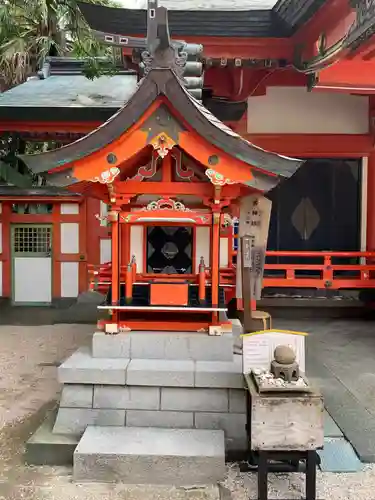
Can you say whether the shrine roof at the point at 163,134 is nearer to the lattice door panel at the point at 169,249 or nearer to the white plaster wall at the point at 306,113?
the lattice door panel at the point at 169,249

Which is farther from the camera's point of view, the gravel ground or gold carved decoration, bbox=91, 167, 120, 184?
gold carved decoration, bbox=91, 167, 120, 184

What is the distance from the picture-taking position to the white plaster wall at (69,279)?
10.5 m

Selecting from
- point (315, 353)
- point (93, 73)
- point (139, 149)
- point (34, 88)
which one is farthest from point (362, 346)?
point (34, 88)

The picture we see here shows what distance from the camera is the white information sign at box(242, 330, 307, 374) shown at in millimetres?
4145

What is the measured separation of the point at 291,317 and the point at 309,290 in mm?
697

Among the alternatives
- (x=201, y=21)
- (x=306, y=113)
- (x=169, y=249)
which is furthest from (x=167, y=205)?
(x=306, y=113)

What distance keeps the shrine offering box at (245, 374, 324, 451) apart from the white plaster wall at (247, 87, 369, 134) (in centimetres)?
680

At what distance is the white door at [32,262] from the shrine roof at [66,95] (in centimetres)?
251

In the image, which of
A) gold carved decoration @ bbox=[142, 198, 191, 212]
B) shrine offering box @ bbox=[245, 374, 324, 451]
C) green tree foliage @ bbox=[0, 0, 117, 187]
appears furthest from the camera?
green tree foliage @ bbox=[0, 0, 117, 187]

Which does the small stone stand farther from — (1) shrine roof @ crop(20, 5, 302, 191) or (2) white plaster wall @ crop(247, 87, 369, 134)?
(2) white plaster wall @ crop(247, 87, 369, 134)

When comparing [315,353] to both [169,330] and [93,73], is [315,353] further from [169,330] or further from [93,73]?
[93,73]

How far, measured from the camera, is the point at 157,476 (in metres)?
4.06

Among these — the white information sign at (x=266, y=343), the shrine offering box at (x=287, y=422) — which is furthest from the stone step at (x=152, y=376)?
the shrine offering box at (x=287, y=422)

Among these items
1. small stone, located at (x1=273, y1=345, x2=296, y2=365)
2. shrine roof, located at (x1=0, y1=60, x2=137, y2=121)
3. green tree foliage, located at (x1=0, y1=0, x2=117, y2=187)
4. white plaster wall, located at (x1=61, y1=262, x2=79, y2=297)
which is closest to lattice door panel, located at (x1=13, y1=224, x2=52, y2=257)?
white plaster wall, located at (x1=61, y1=262, x2=79, y2=297)
